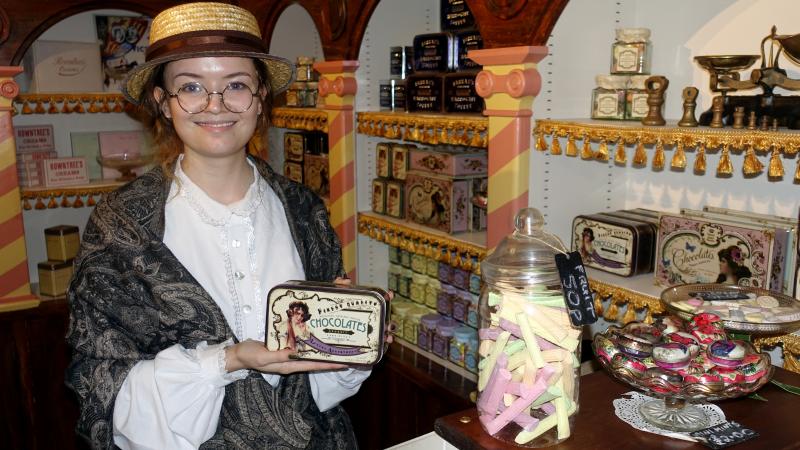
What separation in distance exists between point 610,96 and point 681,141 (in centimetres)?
41

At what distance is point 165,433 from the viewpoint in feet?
4.90

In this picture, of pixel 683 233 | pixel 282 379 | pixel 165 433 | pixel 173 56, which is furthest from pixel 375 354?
pixel 683 233

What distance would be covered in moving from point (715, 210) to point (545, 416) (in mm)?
1125

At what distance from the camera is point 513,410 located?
120cm

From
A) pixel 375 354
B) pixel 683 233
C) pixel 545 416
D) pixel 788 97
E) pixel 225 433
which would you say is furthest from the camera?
pixel 683 233

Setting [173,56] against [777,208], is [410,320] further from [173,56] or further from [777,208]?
[173,56]

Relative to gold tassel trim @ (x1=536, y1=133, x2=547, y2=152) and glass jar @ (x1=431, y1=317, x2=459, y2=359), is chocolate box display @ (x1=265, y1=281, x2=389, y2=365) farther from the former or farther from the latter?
glass jar @ (x1=431, y1=317, x2=459, y2=359)

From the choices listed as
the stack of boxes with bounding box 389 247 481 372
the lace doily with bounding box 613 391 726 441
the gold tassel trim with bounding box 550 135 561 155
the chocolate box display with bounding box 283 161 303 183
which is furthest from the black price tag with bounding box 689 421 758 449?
the chocolate box display with bounding box 283 161 303 183

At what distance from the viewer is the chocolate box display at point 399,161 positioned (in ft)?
9.95

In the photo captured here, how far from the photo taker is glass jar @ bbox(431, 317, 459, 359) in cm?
288

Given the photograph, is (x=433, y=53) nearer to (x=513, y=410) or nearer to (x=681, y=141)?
(x=681, y=141)

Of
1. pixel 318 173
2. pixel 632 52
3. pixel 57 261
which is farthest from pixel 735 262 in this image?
pixel 57 261

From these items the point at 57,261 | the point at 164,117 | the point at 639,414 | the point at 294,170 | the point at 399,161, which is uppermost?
the point at 164,117

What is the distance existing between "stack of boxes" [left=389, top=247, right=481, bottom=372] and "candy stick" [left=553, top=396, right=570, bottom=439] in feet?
4.78
